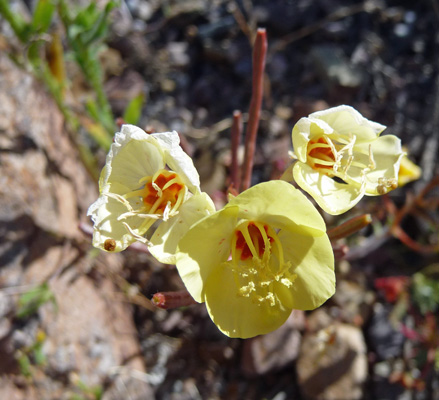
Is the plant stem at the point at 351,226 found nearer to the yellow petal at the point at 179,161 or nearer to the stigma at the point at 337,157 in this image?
the stigma at the point at 337,157

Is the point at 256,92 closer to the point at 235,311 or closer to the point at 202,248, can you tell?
the point at 202,248

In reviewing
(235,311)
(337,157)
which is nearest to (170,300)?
(235,311)

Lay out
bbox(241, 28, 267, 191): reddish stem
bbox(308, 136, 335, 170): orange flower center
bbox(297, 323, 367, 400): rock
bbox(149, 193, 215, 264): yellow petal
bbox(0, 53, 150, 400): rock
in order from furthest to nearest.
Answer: bbox(297, 323, 367, 400): rock, bbox(0, 53, 150, 400): rock, bbox(241, 28, 267, 191): reddish stem, bbox(308, 136, 335, 170): orange flower center, bbox(149, 193, 215, 264): yellow petal

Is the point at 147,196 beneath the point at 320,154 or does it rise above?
above

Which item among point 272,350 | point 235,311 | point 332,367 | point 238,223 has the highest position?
point 238,223

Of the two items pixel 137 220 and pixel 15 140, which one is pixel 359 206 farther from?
pixel 15 140

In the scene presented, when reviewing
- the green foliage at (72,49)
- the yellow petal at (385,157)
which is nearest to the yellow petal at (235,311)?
the yellow petal at (385,157)

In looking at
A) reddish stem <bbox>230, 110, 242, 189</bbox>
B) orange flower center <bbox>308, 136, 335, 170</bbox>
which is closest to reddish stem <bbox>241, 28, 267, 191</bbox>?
reddish stem <bbox>230, 110, 242, 189</bbox>

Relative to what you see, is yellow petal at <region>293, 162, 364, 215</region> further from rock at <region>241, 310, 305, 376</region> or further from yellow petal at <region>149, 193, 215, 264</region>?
rock at <region>241, 310, 305, 376</region>
